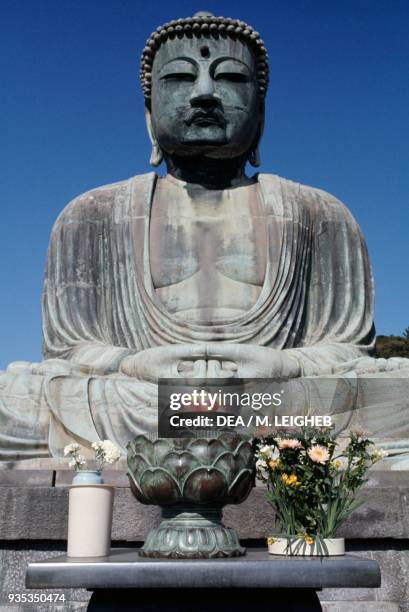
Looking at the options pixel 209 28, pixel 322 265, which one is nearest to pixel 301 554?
pixel 322 265

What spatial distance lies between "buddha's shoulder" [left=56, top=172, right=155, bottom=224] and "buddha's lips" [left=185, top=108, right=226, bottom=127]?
684 millimetres

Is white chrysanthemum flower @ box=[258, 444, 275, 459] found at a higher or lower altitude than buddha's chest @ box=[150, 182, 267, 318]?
lower

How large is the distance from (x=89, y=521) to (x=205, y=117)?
4713 millimetres

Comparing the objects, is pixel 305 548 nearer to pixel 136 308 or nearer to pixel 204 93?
pixel 136 308

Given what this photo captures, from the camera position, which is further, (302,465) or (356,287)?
(356,287)

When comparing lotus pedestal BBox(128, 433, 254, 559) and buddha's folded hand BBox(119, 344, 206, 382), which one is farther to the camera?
buddha's folded hand BBox(119, 344, 206, 382)

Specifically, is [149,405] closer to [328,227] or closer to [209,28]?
[328,227]

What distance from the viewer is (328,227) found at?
8055mm

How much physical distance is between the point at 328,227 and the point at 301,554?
15.4ft

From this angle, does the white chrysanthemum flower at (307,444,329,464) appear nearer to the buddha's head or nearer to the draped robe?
the draped robe

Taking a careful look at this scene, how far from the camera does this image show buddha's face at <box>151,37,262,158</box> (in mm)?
7812

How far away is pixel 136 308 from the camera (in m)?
7.41

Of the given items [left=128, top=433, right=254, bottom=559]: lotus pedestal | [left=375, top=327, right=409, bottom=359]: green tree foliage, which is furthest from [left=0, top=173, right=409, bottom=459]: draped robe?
[left=375, top=327, right=409, bottom=359]: green tree foliage

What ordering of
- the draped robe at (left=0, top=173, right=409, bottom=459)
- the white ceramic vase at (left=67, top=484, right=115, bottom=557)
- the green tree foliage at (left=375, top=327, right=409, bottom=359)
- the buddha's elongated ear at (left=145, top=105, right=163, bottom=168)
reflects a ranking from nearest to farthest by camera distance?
the white ceramic vase at (left=67, top=484, right=115, bottom=557)
the draped robe at (left=0, top=173, right=409, bottom=459)
the buddha's elongated ear at (left=145, top=105, right=163, bottom=168)
the green tree foliage at (left=375, top=327, right=409, bottom=359)
